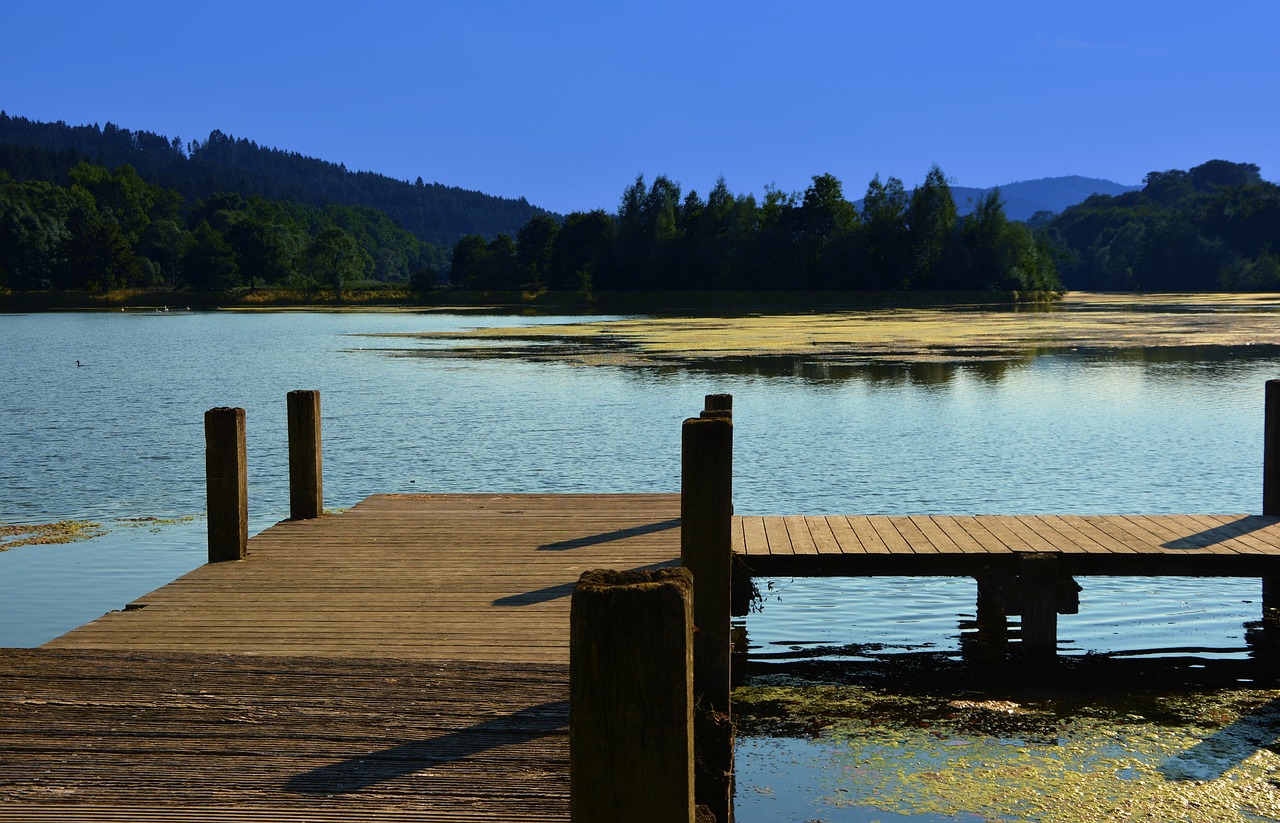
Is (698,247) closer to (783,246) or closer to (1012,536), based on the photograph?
(783,246)

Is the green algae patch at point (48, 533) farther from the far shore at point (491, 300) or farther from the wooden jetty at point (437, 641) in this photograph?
the far shore at point (491, 300)

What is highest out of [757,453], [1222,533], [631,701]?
[631,701]

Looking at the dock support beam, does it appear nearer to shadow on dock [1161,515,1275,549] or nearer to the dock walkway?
the dock walkway

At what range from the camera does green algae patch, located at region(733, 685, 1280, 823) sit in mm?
5703

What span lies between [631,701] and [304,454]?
6.96 m

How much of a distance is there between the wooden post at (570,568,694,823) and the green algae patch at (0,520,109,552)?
1070 cm

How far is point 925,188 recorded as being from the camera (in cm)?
10131

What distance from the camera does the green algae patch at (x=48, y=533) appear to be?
1178 cm

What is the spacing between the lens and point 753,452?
1739 cm

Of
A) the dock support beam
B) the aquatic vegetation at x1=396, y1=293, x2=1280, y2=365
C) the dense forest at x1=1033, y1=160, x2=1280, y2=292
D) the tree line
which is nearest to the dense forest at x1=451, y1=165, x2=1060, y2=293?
the tree line

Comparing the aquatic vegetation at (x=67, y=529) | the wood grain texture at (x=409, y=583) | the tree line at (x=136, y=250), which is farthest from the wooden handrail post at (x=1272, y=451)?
the tree line at (x=136, y=250)

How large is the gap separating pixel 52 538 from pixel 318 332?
158 ft

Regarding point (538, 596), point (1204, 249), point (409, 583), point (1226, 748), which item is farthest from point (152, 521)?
point (1204, 249)

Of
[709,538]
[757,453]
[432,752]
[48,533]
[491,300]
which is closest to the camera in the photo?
[432,752]
